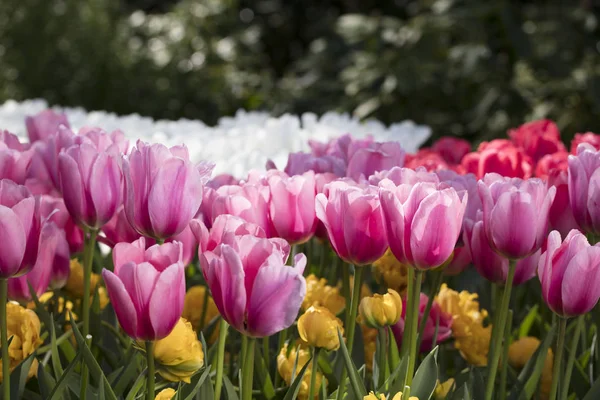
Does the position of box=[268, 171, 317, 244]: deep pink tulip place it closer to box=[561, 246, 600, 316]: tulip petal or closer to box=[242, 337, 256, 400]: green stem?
box=[242, 337, 256, 400]: green stem

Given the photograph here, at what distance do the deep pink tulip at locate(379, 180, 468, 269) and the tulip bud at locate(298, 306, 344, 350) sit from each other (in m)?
0.11

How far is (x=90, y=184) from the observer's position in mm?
1029

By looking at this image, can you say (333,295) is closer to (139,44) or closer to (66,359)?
(66,359)

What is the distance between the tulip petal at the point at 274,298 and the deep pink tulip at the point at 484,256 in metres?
0.30

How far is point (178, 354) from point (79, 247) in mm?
469

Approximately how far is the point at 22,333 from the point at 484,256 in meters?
0.56

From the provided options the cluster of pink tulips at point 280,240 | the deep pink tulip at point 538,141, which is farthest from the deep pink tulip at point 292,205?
the deep pink tulip at point 538,141

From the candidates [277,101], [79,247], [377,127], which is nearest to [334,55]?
[277,101]

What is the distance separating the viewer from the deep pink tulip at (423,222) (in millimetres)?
930

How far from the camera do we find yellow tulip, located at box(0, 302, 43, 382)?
107 cm

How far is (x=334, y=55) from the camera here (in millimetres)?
4230

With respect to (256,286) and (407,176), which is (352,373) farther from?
(407,176)

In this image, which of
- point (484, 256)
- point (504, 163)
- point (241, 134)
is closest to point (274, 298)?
point (484, 256)

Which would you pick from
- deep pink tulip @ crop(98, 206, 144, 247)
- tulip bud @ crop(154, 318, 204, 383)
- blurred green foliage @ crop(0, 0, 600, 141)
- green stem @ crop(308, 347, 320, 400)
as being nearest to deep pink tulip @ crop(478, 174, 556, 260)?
green stem @ crop(308, 347, 320, 400)
